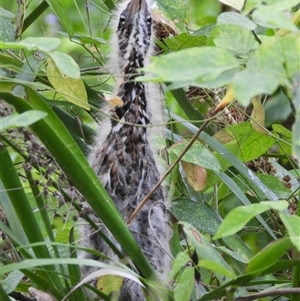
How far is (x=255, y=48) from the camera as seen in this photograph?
781mm

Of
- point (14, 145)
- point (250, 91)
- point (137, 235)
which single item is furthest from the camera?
point (137, 235)

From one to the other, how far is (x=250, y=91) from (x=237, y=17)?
0.23m

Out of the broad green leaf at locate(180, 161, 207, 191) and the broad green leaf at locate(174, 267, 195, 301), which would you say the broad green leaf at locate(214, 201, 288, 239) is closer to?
the broad green leaf at locate(174, 267, 195, 301)

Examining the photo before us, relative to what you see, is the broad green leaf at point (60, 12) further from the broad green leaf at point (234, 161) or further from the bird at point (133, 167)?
the broad green leaf at point (234, 161)

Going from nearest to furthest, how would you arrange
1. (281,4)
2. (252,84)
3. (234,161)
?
(252,84) → (281,4) → (234,161)

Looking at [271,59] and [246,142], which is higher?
[271,59]

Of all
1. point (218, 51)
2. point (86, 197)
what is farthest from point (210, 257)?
point (218, 51)

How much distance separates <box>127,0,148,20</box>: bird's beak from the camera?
1.72 meters

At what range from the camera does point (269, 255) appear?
0.97 metres

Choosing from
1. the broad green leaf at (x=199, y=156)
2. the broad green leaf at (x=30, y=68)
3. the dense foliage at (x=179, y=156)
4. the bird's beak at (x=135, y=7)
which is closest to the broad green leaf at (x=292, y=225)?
the dense foliage at (x=179, y=156)

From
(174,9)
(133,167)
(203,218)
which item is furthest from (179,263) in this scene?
(174,9)

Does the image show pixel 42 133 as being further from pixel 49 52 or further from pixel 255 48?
pixel 255 48

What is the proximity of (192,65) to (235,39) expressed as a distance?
0.12m

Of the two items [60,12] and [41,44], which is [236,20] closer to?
[41,44]
